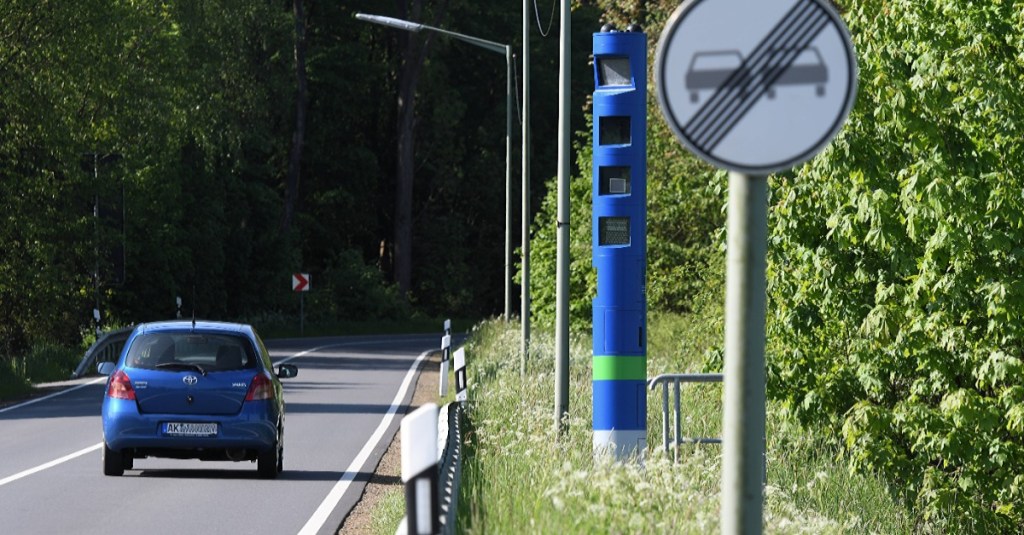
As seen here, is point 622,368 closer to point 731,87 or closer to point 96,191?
point 731,87

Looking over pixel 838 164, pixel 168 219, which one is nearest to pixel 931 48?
pixel 838 164

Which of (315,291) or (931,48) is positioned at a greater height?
(931,48)

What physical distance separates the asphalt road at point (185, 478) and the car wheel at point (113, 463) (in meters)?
0.13

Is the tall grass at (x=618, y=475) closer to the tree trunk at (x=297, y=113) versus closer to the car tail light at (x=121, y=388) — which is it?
the car tail light at (x=121, y=388)

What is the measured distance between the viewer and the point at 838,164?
1738 centimetres

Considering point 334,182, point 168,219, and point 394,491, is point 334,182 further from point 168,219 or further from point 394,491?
point 394,491

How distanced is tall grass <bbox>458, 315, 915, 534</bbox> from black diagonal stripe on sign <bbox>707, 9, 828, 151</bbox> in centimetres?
332

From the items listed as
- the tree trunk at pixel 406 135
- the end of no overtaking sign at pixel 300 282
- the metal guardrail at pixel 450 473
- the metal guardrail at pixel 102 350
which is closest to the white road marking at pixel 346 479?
the metal guardrail at pixel 450 473

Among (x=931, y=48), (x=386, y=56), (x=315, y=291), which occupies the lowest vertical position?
(x=315, y=291)

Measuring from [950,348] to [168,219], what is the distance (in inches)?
1543

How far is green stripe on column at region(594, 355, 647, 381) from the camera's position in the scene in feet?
51.2

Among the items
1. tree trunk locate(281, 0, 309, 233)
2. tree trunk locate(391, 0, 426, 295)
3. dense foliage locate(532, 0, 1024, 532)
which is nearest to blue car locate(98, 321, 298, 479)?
dense foliage locate(532, 0, 1024, 532)

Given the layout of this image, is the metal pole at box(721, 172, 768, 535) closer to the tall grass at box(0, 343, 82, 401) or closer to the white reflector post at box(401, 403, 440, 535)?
the white reflector post at box(401, 403, 440, 535)

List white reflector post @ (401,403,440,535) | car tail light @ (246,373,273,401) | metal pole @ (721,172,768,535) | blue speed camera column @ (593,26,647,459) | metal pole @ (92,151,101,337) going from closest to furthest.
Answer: white reflector post @ (401,403,440,535)
metal pole @ (721,172,768,535)
blue speed camera column @ (593,26,647,459)
car tail light @ (246,373,273,401)
metal pole @ (92,151,101,337)
